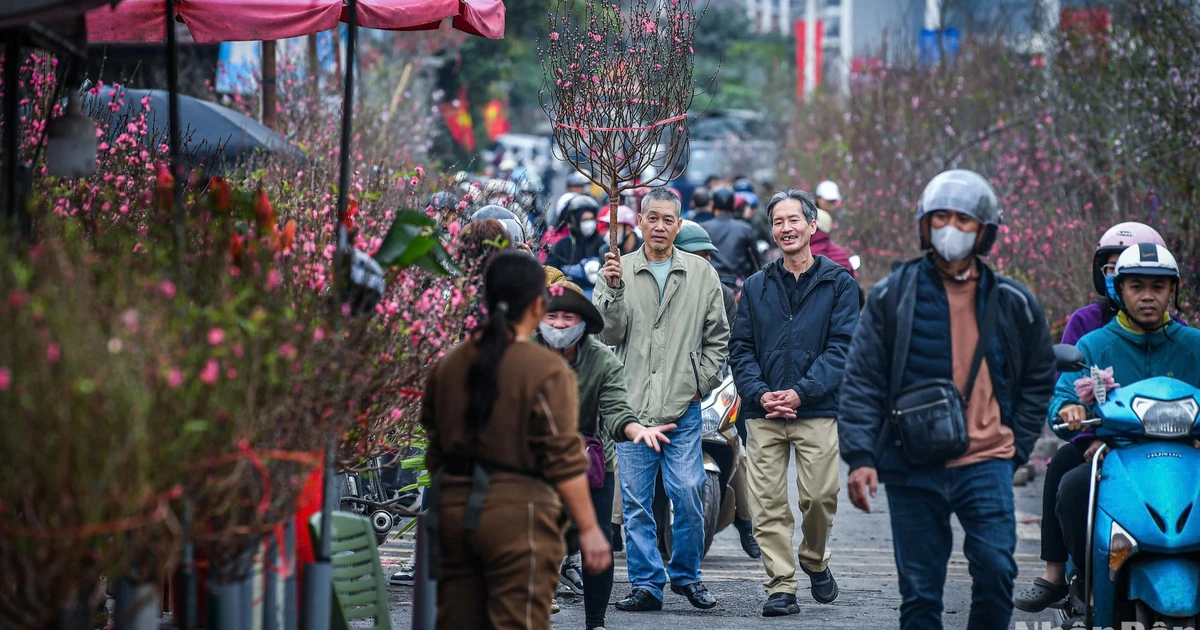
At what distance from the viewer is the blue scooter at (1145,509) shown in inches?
238

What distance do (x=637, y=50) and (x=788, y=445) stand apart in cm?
224

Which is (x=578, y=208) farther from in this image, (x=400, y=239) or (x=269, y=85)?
(x=400, y=239)

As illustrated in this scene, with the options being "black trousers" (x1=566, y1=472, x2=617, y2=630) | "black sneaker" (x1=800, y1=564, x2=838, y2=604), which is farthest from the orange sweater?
"black sneaker" (x1=800, y1=564, x2=838, y2=604)

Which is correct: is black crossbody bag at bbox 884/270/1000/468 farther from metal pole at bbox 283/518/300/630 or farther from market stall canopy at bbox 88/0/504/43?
market stall canopy at bbox 88/0/504/43

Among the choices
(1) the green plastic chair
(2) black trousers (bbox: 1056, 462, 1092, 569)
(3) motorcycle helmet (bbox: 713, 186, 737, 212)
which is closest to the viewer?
(1) the green plastic chair

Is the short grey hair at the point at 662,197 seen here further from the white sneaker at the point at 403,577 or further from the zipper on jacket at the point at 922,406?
the zipper on jacket at the point at 922,406

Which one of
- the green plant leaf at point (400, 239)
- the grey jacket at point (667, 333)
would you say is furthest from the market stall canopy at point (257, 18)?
the green plant leaf at point (400, 239)

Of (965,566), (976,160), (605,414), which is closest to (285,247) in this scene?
(605,414)

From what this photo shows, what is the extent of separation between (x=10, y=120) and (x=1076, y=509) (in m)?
4.69

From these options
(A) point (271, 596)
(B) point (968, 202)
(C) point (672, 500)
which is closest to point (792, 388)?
(C) point (672, 500)

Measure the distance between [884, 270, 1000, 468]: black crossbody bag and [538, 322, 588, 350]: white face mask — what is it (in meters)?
1.54

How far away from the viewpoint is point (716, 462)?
367 inches

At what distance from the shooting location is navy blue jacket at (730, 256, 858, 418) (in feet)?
26.2

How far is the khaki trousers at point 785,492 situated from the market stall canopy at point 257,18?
255 cm
